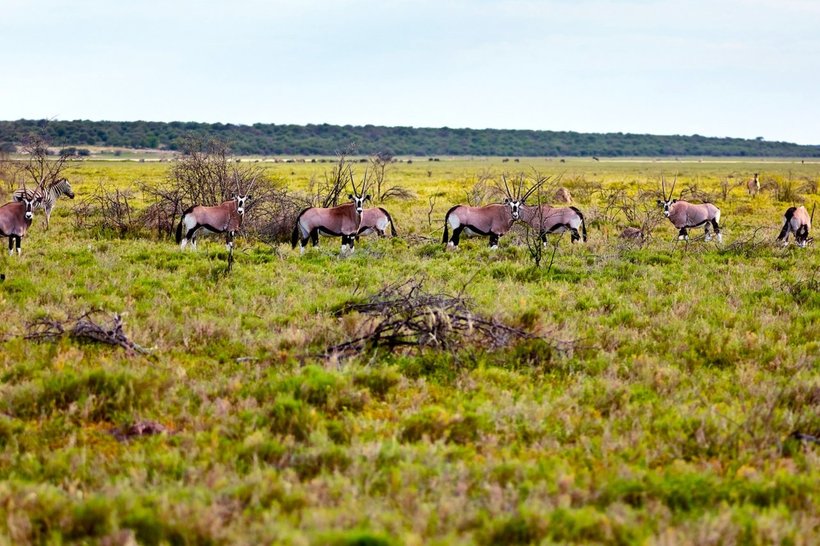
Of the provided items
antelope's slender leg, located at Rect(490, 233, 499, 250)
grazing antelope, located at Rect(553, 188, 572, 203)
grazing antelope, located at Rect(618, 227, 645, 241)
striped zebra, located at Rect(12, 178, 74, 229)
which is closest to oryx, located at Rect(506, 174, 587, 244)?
grazing antelope, located at Rect(618, 227, 645, 241)

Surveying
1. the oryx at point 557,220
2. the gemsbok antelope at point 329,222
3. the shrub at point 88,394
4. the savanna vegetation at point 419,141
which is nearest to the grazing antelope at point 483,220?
the oryx at point 557,220

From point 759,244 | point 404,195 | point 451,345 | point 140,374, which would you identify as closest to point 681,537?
point 451,345

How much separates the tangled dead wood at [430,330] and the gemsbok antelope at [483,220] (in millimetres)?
8621

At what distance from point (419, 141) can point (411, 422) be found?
544 feet

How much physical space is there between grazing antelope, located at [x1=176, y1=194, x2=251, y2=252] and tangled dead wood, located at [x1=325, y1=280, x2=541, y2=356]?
27.4 ft

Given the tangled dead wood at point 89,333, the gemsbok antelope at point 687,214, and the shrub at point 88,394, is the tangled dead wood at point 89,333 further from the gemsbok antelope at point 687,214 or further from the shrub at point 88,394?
the gemsbok antelope at point 687,214

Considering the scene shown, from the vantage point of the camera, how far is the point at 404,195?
3152cm

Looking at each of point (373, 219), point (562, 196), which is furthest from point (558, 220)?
point (562, 196)

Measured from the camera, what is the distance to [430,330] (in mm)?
7578

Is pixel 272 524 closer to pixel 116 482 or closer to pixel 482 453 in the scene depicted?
pixel 116 482

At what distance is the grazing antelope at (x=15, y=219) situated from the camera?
13906mm

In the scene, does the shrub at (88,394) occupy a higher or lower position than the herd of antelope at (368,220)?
lower

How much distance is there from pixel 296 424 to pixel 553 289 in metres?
6.70

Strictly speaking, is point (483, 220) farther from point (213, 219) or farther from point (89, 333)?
point (89, 333)
